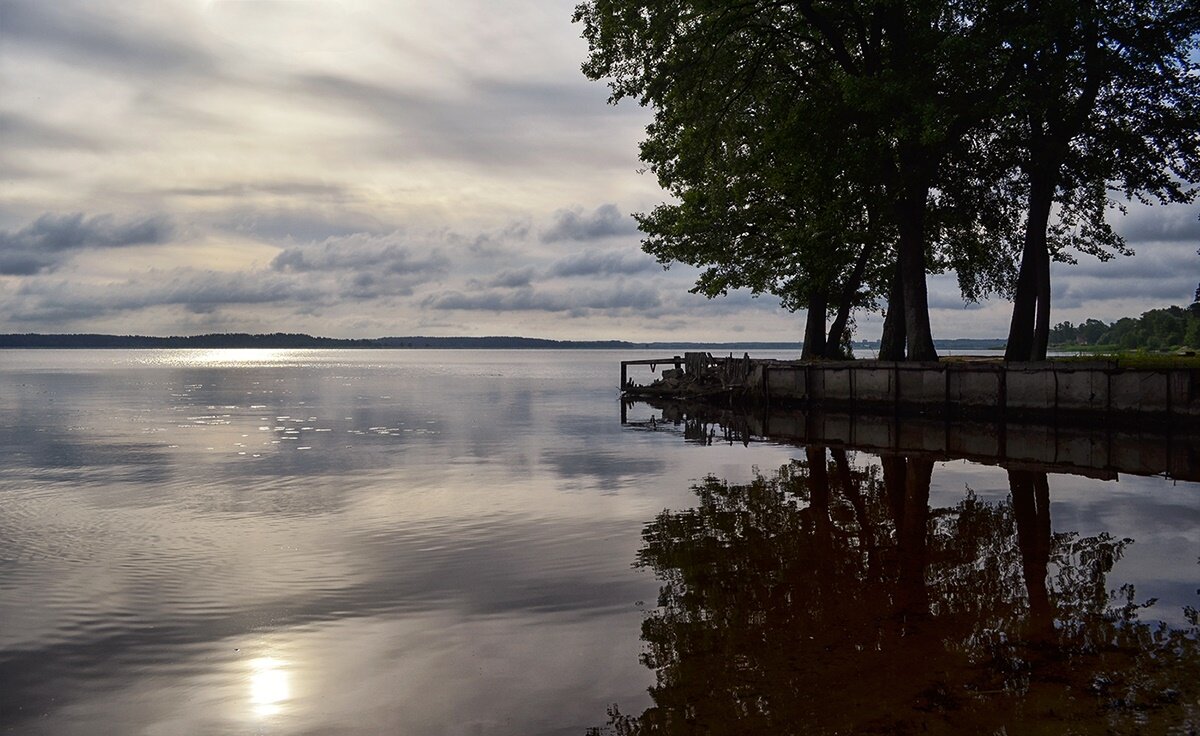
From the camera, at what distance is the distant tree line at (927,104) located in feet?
107

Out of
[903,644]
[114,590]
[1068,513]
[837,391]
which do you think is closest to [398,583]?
[114,590]

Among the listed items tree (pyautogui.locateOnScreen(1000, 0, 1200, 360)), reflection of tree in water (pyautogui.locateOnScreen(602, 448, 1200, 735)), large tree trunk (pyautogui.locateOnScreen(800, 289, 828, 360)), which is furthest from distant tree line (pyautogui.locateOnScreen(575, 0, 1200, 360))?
reflection of tree in water (pyautogui.locateOnScreen(602, 448, 1200, 735))

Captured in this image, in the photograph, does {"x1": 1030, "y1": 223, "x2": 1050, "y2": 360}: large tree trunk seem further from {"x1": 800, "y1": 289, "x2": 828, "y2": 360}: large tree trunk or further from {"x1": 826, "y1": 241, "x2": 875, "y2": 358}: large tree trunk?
{"x1": 800, "y1": 289, "x2": 828, "y2": 360}: large tree trunk

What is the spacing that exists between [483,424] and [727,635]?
110 feet

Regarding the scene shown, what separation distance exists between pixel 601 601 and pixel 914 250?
29.0m

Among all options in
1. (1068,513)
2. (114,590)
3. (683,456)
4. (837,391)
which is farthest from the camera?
(837,391)

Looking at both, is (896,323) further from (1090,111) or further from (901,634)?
(901,634)

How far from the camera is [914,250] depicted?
3656 cm

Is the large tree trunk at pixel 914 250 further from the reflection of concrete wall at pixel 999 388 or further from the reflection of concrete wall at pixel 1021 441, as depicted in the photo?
the reflection of concrete wall at pixel 1021 441

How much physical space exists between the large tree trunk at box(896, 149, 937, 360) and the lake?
13.8 m

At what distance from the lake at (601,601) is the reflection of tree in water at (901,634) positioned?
0.04 metres

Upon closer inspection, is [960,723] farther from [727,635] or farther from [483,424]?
[483,424]

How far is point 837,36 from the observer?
114ft

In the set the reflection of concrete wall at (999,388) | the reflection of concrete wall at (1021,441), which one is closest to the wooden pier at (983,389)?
the reflection of concrete wall at (999,388)
